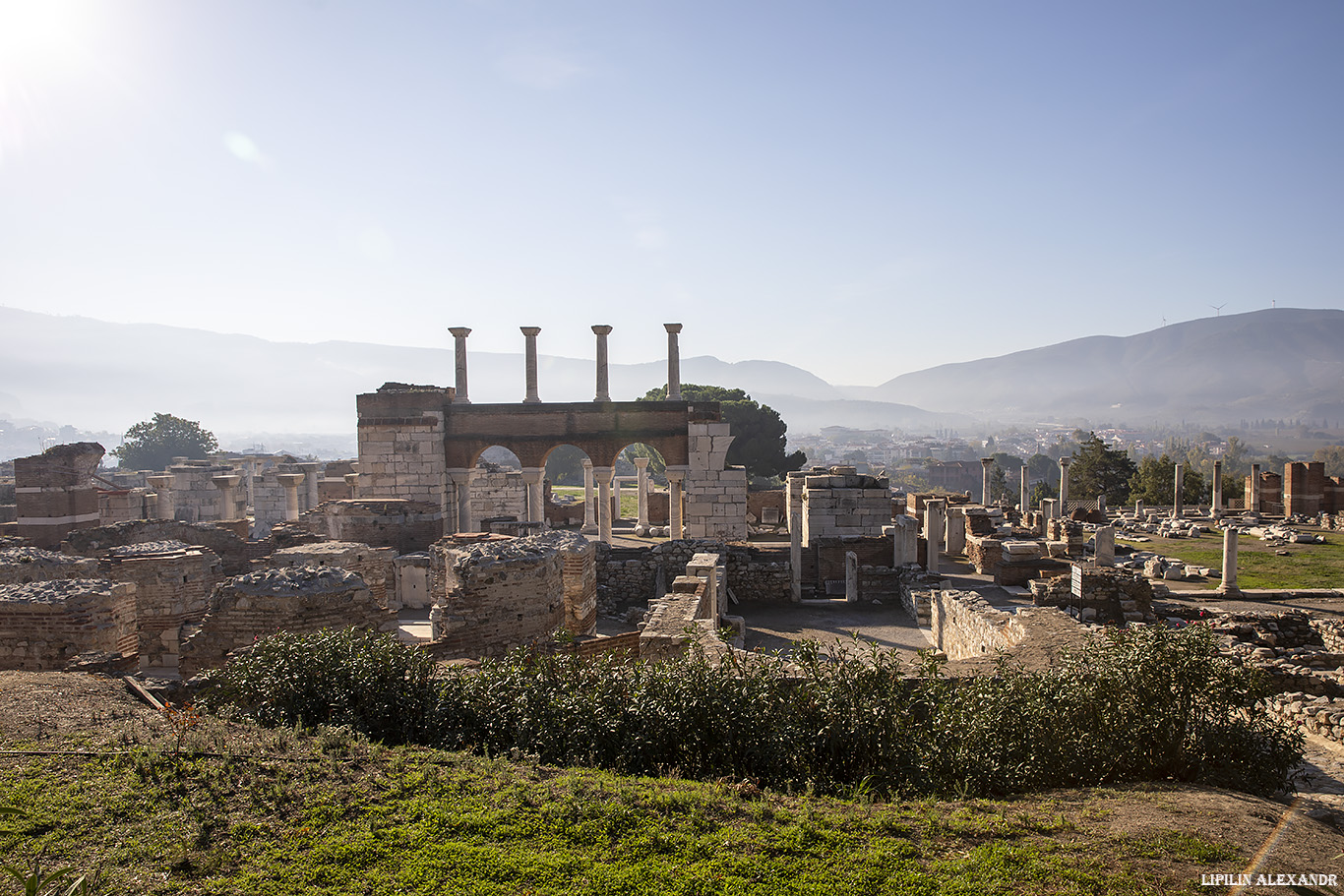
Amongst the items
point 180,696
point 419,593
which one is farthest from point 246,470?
point 180,696

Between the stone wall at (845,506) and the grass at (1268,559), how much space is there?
29.0ft

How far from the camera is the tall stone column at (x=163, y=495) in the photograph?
32.0 metres

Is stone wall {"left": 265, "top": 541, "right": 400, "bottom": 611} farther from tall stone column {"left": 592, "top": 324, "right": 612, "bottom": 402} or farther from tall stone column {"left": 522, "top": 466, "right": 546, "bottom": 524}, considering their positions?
tall stone column {"left": 592, "top": 324, "right": 612, "bottom": 402}

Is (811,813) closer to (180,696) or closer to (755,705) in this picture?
(755,705)

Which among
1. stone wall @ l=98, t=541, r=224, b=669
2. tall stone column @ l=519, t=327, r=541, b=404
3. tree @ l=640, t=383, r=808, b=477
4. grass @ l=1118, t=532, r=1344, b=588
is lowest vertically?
grass @ l=1118, t=532, r=1344, b=588

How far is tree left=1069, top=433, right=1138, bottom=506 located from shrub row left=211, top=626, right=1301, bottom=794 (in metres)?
49.0

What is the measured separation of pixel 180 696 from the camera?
8734 millimetres

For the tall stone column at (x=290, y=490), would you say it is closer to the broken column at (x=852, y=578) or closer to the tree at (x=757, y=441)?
the broken column at (x=852, y=578)

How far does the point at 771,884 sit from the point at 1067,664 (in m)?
4.21

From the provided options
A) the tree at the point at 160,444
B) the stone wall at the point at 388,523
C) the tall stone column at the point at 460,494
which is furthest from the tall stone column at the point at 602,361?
the tree at the point at 160,444

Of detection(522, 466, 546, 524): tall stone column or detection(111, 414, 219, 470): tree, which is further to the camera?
detection(111, 414, 219, 470): tree

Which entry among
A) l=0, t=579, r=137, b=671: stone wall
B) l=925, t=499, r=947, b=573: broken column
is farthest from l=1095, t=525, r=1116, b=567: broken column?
l=0, t=579, r=137, b=671: stone wall

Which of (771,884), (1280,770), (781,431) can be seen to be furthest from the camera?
(781,431)

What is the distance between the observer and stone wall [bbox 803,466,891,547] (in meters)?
23.3
